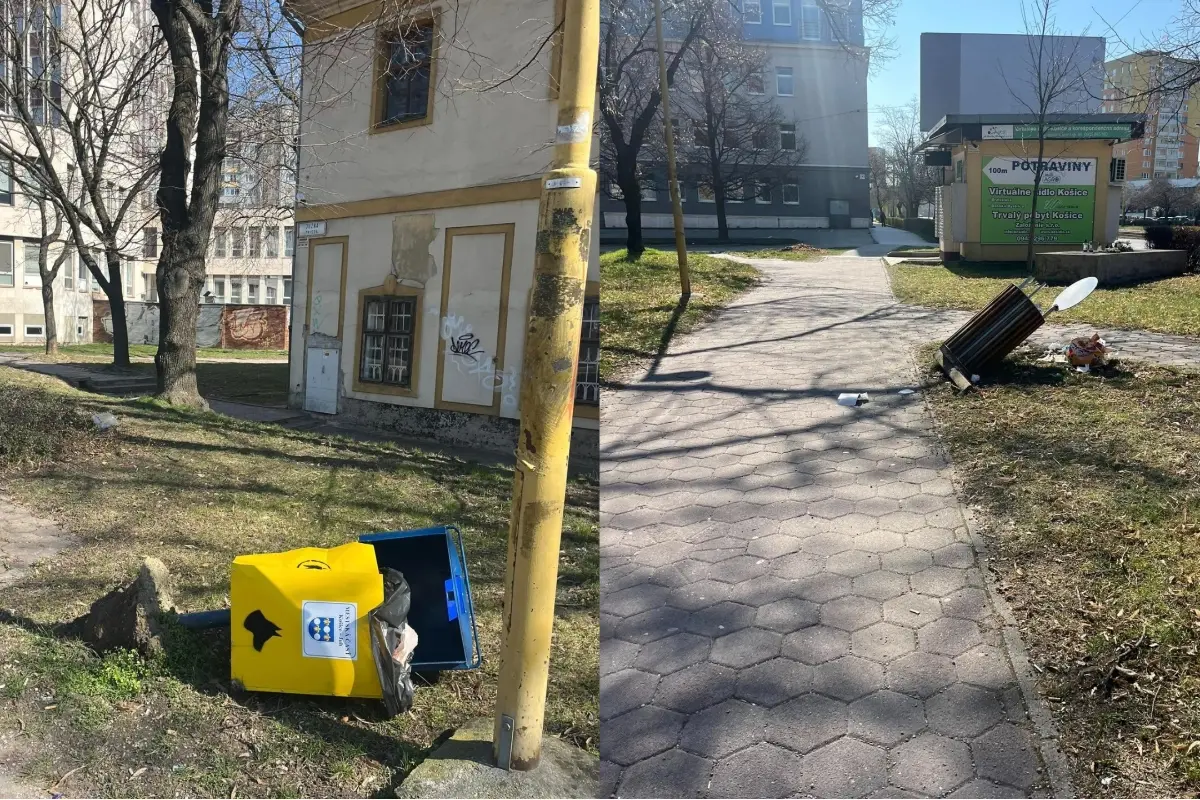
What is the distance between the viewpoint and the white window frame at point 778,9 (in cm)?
519

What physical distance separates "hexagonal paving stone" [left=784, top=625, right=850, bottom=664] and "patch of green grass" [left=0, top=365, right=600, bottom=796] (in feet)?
2.42

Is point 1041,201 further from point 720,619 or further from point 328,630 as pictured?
point 328,630

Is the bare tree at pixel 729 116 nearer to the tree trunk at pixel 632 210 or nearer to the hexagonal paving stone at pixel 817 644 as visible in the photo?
the tree trunk at pixel 632 210

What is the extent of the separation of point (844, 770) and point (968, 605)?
3.62 ft

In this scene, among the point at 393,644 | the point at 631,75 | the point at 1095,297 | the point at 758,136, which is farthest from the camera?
the point at 758,136

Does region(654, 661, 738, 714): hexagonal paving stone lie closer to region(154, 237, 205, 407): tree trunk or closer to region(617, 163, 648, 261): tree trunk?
region(154, 237, 205, 407): tree trunk

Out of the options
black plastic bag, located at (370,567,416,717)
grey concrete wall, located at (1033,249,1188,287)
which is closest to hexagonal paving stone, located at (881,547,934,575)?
black plastic bag, located at (370,567,416,717)

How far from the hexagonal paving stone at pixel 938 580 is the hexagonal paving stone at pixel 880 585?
0.05 meters

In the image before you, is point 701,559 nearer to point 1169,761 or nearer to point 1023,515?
point 1023,515

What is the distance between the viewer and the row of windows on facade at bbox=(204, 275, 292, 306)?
110 ft

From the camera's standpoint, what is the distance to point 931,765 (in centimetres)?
236

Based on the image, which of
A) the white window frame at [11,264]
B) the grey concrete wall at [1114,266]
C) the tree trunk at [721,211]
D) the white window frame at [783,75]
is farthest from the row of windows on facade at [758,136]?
the white window frame at [11,264]

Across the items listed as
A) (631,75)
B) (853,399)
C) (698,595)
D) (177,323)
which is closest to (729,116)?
(631,75)

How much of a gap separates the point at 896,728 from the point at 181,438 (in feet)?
23.5
